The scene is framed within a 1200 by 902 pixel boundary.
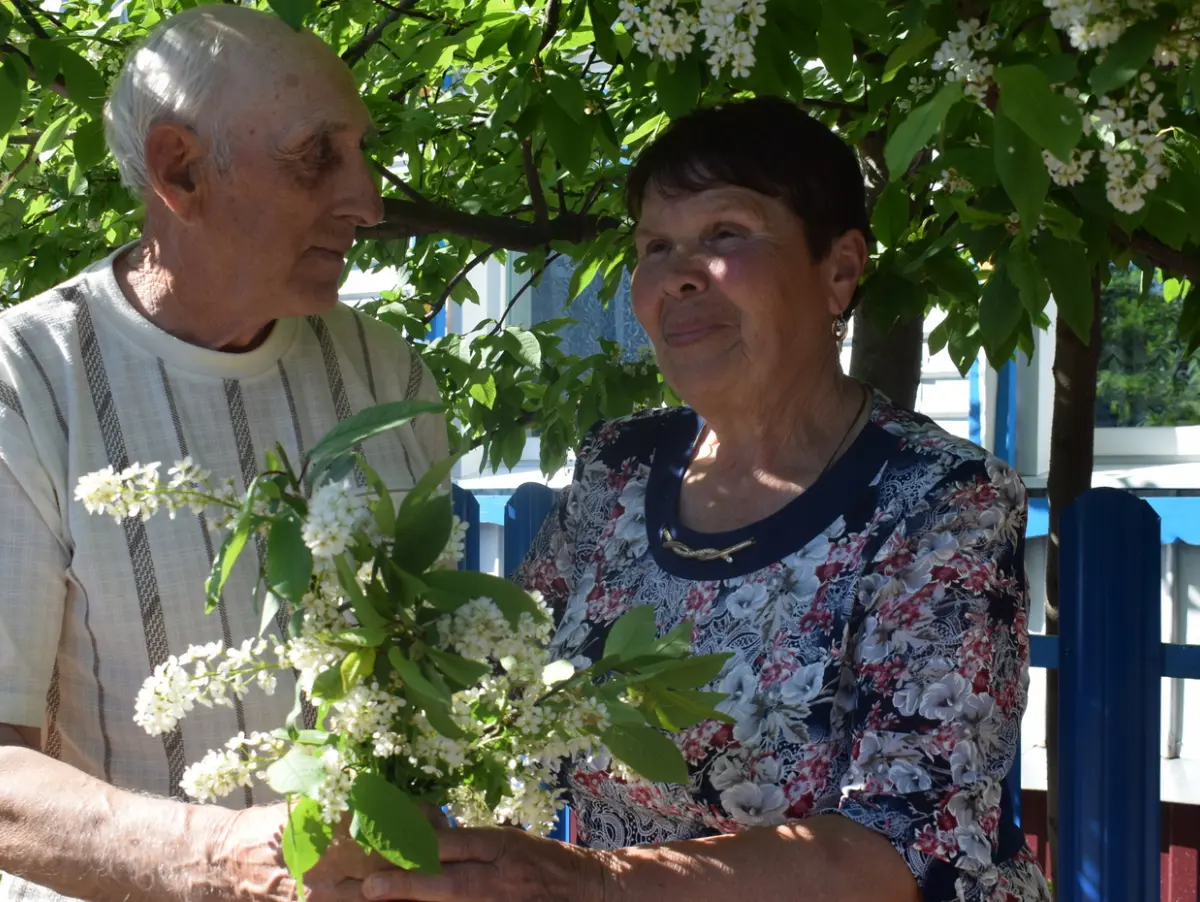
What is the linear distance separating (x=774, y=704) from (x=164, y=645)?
785mm

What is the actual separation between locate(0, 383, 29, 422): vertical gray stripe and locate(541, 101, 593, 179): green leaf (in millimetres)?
910

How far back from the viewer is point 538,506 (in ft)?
9.61

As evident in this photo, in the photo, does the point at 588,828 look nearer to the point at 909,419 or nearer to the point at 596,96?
the point at 909,419

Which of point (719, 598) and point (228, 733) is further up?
point (719, 598)

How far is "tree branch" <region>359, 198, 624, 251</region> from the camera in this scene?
2762 millimetres

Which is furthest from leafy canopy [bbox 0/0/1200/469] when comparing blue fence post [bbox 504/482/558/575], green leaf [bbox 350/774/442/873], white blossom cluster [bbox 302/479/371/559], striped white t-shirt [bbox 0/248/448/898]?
green leaf [bbox 350/774/442/873]

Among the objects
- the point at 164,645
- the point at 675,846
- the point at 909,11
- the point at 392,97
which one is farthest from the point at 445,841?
the point at 392,97

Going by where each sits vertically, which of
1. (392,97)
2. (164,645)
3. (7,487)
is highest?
(392,97)

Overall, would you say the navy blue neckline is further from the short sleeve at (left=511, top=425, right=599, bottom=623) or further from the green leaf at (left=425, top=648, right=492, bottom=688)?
the green leaf at (left=425, top=648, right=492, bottom=688)

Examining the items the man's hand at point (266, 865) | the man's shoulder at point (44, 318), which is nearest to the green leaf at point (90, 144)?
the man's shoulder at point (44, 318)

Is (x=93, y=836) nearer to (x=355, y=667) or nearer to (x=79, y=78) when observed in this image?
(x=355, y=667)

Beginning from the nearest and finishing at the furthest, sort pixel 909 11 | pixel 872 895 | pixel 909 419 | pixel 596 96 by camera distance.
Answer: pixel 872 895 → pixel 909 11 → pixel 909 419 → pixel 596 96

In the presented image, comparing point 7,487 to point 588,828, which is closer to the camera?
point 7,487

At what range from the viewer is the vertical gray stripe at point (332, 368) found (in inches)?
77.9
